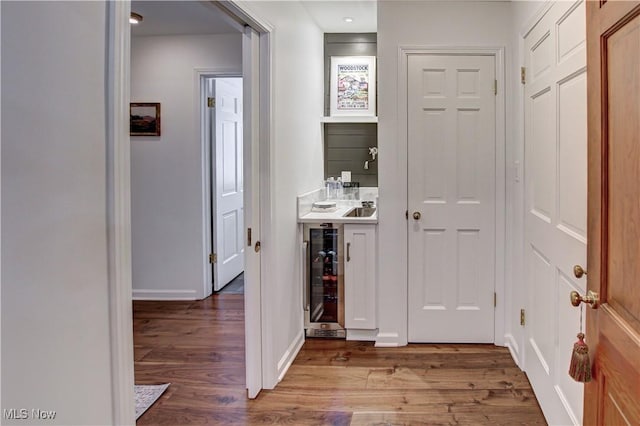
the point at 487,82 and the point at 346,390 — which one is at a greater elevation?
the point at 487,82

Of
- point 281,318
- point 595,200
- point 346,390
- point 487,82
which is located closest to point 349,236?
point 281,318

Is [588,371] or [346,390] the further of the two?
[346,390]

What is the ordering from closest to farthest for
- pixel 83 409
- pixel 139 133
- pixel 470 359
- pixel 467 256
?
pixel 83 409 → pixel 470 359 → pixel 467 256 → pixel 139 133

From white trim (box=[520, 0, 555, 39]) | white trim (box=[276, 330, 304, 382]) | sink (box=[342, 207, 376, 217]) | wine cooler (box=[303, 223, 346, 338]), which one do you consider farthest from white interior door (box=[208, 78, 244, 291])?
white trim (box=[520, 0, 555, 39])

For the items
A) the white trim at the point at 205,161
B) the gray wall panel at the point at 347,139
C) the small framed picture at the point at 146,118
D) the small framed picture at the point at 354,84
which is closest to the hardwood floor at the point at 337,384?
the white trim at the point at 205,161

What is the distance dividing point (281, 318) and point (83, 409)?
5.98 feet

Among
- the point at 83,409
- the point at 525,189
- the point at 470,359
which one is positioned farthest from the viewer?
the point at 470,359

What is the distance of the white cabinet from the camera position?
136 inches

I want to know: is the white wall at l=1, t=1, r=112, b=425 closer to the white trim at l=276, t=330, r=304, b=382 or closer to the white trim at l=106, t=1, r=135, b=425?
the white trim at l=106, t=1, r=135, b=425

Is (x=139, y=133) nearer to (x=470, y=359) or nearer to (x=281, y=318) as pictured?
(x=281, y=318)

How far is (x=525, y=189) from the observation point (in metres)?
2.86

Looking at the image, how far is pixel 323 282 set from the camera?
356 cm

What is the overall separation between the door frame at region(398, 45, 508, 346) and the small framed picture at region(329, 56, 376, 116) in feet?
3.57

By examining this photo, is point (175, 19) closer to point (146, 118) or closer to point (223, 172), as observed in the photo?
point (146, 118)
